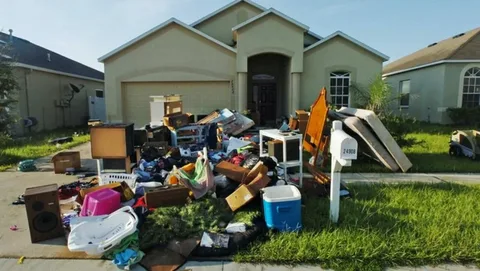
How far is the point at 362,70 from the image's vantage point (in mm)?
13781

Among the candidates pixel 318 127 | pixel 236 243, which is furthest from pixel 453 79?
pixel 236 243

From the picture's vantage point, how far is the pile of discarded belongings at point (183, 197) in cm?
323

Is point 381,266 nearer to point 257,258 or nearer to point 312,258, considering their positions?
point 312,258

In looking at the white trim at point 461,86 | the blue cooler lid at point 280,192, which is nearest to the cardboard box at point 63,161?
the blue cooler lid at point 280,192

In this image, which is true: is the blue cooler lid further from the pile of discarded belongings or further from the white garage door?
the white garage door

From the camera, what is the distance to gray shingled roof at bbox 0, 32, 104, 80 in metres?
15.3

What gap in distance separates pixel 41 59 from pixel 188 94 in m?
10.1

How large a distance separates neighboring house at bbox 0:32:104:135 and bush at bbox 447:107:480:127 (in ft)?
69.0

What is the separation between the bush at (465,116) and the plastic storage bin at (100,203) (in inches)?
688

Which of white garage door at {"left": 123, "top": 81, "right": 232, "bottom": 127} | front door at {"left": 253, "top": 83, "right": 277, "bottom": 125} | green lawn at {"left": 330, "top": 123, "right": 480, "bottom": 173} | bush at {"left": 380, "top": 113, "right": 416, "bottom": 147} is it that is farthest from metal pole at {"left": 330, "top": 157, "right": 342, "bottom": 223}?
front door at {"left": 253, "top": 83, "right": 277, "bottom": 125}

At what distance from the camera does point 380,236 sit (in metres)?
3.43

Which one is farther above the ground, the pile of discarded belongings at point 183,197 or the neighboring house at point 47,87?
the neighboring house at point 47,87

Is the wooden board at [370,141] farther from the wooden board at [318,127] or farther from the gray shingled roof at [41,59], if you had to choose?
the gray shingled roof at [41,59]

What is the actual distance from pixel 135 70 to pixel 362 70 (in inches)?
418
